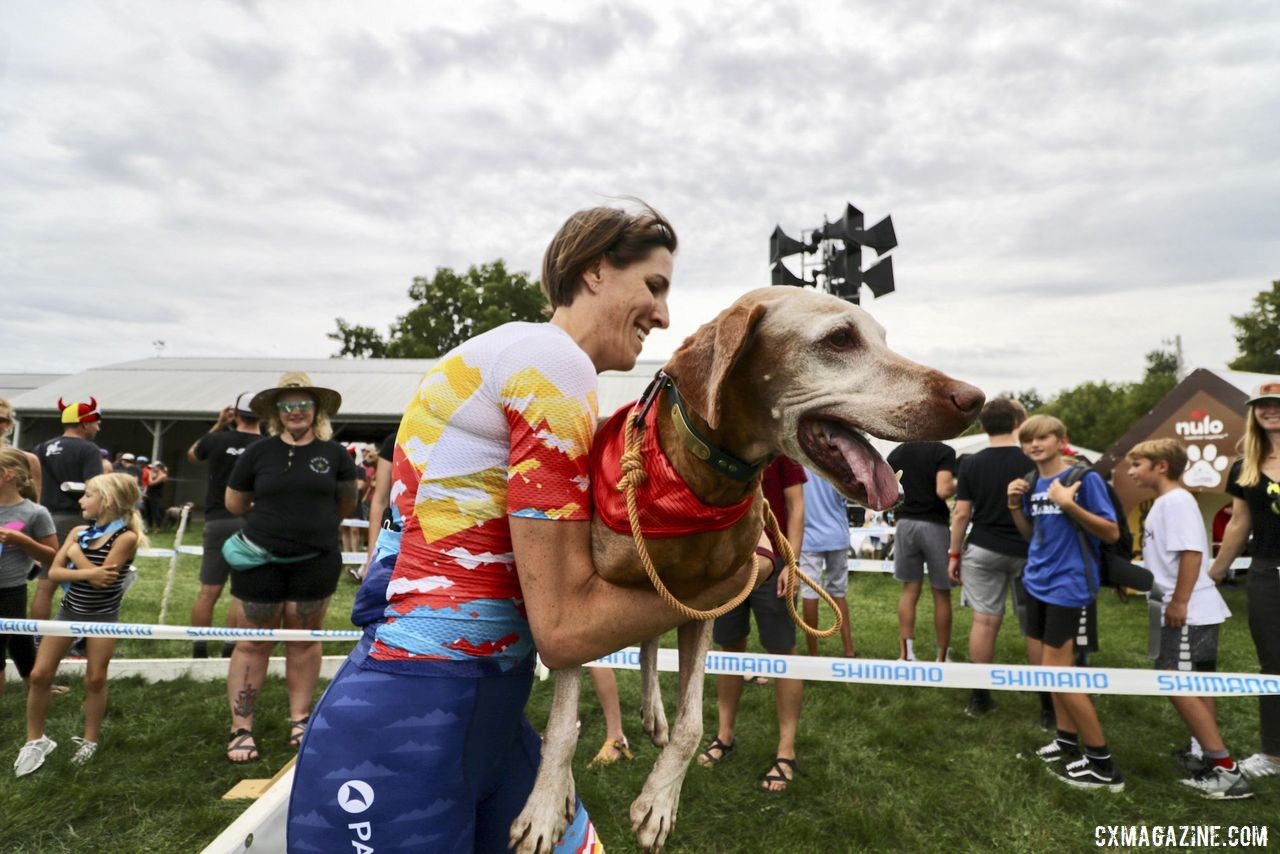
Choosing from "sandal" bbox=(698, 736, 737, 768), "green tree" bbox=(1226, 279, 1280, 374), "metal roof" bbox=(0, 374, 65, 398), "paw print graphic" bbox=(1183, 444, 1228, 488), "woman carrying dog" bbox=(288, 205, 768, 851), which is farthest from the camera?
"metal roof" bbox=(0, 374, 65, 398)

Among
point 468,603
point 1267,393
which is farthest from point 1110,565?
point 468,603

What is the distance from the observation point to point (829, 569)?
20.8 feet

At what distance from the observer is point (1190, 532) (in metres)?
4.54

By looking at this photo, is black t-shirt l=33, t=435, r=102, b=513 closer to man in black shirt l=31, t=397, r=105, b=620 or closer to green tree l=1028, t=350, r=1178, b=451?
man in black shirt l=31, t=397, r=105, b=620

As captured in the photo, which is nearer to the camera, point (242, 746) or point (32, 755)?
point (32, 755)

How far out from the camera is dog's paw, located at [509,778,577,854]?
1.31 metres

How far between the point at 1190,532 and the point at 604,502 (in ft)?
15.7

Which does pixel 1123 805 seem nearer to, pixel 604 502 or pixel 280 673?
pixel 604 502

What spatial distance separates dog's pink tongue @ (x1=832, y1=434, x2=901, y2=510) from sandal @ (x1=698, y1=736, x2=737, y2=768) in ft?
12.2

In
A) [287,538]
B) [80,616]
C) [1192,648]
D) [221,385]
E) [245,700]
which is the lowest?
[245,700]

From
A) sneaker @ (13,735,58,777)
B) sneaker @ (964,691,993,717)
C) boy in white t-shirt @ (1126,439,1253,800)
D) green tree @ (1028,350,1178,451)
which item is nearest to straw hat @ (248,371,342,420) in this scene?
sneaker @ (13,735,58,777)

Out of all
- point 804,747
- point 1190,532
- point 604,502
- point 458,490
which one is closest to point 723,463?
point 604,502

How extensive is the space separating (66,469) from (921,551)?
7.40 meters

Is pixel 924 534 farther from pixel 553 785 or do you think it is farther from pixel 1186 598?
pixel 553 785
